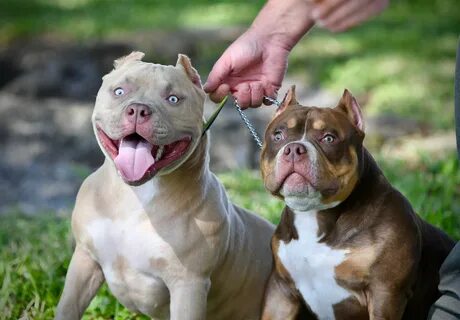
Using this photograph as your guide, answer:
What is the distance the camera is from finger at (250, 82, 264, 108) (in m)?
4.02

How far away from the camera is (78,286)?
370cm

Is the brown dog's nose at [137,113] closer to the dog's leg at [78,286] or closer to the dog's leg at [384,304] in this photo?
the dog's leg at [78,286]

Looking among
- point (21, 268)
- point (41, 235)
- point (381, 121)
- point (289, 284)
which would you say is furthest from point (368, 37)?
point (289, 284)

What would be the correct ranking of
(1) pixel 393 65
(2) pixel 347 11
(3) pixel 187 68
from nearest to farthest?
A: (2) pixel 347 11 → (3) pixel 187 68 → (1) pixel 393 65

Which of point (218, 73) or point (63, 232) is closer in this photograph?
point (218, 73)

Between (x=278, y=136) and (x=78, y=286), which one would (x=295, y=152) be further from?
(x=78, y=286)

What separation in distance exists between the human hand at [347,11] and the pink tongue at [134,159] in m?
0.73

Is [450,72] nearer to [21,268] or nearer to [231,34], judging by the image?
[231,34]

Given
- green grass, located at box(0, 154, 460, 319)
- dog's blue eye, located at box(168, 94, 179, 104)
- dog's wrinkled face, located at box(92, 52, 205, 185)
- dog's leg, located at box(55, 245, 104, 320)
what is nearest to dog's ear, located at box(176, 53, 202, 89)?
dog's wrinkled face, located at box(92, 52, 205, 185)

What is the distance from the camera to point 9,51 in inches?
480

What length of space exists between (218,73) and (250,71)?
16cm

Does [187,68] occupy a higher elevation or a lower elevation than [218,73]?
higher

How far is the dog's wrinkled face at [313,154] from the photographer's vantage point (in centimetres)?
319

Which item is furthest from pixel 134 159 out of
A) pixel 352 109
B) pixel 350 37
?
pixel 350 37
